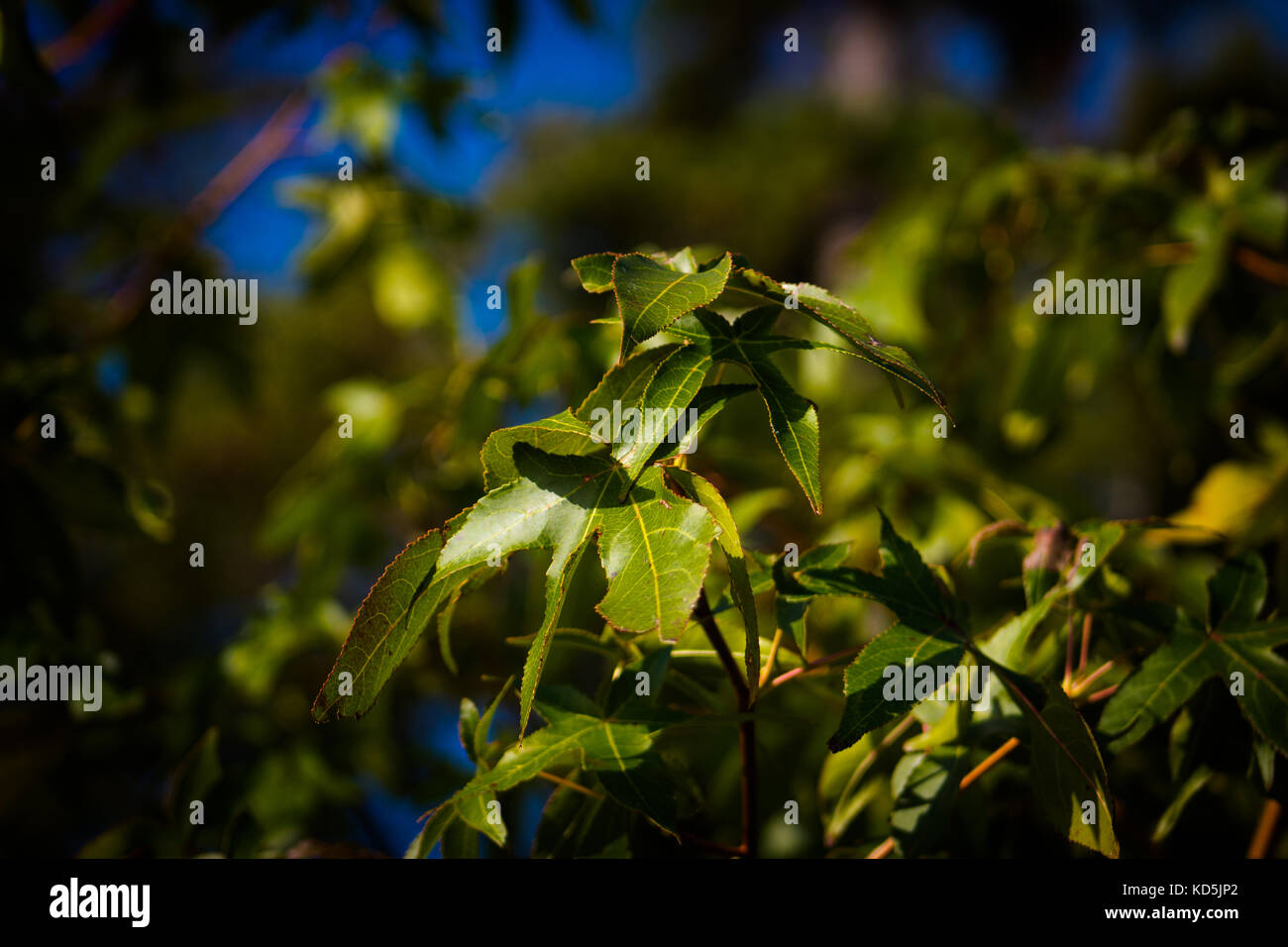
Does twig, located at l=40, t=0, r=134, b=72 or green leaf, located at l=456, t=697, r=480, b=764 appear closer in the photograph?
green leaf, located at l=456, t=697, r=480, b=764

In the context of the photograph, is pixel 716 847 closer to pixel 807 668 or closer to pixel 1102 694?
pixel 807 668

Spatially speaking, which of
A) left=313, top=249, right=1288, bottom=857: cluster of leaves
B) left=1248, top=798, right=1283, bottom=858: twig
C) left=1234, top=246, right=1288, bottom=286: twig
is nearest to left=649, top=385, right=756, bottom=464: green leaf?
left=313, top=249, right=1288, bottom=857: cluster of leaves

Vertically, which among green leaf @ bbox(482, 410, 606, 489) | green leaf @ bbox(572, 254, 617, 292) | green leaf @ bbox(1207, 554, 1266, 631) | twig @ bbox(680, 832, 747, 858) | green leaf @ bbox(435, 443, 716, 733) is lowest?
twig @ bbox(680, 832, 747, 858)

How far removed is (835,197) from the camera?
17.6 feet

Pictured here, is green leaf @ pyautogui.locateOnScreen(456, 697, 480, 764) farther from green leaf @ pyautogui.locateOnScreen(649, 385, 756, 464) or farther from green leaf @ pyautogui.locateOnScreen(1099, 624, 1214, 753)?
green leaf @ pyautogui.locateOnScreen(1099, 624, 1214, 753)

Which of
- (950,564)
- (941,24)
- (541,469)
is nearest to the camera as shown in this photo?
(541,469)

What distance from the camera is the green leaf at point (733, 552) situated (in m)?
0.29

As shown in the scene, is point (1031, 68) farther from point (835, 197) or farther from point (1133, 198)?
point (1133, 198)

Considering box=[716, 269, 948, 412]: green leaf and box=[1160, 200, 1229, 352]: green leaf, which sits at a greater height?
box=[1160, 200, 1229, 352]: green leaf

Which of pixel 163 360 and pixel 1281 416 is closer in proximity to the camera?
pixel 1281 416

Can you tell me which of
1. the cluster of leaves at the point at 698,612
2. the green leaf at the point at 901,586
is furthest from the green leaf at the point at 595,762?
the green leaf at the point at 901,586

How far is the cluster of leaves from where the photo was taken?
0.99 feet
